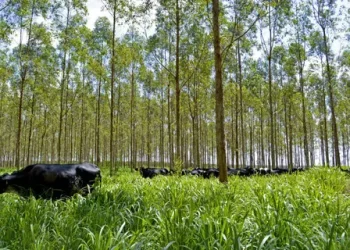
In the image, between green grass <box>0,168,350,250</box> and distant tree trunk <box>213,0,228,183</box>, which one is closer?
green grass <box>0,168,350,250</box>

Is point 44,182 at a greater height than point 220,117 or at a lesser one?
lesser

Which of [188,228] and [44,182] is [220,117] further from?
[188,228]

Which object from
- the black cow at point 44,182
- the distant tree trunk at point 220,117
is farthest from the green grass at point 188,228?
the distant tree trunk at point 220,117

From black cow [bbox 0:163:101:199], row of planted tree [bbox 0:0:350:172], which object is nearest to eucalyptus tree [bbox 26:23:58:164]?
row of planted tree [bbox 0:0:350:172]

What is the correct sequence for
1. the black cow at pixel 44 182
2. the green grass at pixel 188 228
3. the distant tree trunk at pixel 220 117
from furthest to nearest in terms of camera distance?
the distant tree trunk at pixel 220 117 → the black cow at pixel 44 182 → the green grass at pixel 188 228

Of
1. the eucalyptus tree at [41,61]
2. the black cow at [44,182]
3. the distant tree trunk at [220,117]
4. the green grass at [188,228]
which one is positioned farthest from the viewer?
the eucalyptus tree at [41,61]

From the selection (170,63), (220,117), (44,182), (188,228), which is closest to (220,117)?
(220,117)

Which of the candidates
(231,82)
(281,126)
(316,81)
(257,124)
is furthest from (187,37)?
(281,126)

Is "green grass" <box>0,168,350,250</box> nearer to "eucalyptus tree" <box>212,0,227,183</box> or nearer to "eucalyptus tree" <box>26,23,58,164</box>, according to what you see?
"eucalyptus tree" <box>212,0,227,183</box>

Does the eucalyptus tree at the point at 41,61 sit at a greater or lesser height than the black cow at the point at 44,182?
greater

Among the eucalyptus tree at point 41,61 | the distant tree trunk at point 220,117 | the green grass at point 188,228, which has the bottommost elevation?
the green grass at point 188,228

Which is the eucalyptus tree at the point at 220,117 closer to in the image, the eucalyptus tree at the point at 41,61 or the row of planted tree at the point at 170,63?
the row of planted tree at the point at 170,63

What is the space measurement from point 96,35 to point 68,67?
3.12 metres

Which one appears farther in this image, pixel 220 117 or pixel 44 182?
pixel 220 117
